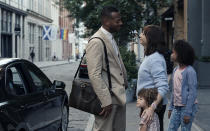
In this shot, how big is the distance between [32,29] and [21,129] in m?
55.9

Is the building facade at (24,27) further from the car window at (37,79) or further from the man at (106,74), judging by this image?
the man at (106,74)

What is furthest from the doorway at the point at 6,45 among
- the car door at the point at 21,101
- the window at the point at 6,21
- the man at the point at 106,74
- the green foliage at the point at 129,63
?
the man at the point at 106,74

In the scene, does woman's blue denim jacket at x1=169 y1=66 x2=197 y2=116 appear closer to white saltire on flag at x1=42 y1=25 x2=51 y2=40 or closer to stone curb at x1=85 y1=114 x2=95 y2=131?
stone curb at x1=85 y1=114 x2=95 y2=131

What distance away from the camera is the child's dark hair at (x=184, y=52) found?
465 cm

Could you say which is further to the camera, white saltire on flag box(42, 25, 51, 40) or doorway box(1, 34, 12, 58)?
doorway box(1, 34, 12, 58)

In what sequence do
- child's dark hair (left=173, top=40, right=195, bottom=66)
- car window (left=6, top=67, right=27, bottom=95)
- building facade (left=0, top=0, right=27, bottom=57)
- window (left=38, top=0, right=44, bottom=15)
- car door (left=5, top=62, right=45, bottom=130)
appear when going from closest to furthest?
car door (left=5, top=62, right=45, bottom=130) < car window (left=6, top=67, right=27, bottom=95) < child's dark hair (left=173, top=40, right=195, bottom=66) < building facade (left=0, top=0, right=27, bottom=57) < window (left=38, top=0, right=44, bottom=15)

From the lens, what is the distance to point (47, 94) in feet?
18.5

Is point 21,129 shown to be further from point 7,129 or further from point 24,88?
point 24,88

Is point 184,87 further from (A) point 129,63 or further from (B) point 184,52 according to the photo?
(A) point 129,63

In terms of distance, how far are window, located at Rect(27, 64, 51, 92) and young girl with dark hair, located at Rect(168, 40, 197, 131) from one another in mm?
1816

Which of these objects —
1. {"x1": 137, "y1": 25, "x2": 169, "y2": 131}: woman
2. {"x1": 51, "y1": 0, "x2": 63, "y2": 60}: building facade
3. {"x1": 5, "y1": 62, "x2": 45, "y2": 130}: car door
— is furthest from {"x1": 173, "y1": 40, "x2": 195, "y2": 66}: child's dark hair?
{"x1": 51, "y1": 0, "x2": 63, "y2": 60}: building facade

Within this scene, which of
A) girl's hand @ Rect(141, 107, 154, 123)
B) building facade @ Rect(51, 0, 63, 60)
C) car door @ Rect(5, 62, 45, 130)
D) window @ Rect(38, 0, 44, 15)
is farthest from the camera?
building facade @ Rect(51, 0, 63, 60)

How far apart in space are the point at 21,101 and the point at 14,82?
29 cm

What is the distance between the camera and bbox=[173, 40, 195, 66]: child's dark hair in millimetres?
4647
